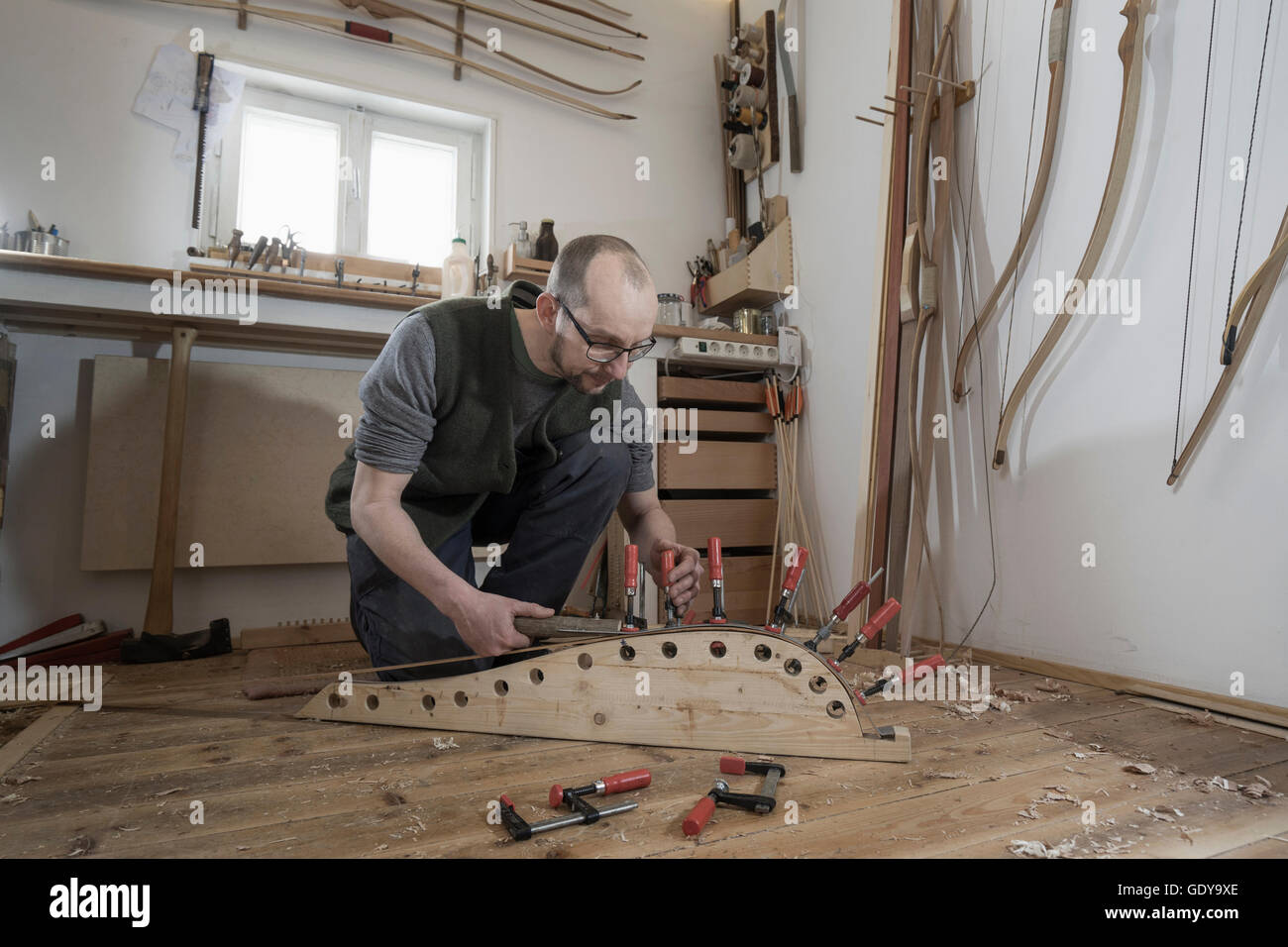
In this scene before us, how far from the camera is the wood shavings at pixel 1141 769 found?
97cm

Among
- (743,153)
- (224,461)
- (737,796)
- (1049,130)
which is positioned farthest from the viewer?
(743,153)

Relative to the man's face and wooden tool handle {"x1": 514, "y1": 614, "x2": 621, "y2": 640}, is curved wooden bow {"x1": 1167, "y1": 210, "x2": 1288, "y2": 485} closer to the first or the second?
the man's face

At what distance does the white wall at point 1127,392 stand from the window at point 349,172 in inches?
74.0

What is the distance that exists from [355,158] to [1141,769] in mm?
2978

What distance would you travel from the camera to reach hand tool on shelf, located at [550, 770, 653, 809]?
83 centimetres

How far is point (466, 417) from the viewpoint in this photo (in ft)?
4.35

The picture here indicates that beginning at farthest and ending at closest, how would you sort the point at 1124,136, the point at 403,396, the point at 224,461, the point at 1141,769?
1. the point at 224,461
2. the point at 1124,136
3. the point at 403,396
4. the point at 1141,769

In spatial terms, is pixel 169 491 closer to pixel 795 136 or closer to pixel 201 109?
pixel 201 109

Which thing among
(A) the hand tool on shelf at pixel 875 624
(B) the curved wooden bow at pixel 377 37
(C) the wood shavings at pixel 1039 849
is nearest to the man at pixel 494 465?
(A) the hand tool on shelf at pixel 875 624

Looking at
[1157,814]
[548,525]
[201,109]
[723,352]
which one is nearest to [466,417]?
[548,525]

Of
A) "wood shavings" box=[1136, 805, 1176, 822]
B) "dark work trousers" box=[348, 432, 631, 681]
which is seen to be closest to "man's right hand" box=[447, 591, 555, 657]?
"dark work trousers" box=[348, 432, 631, 681]
